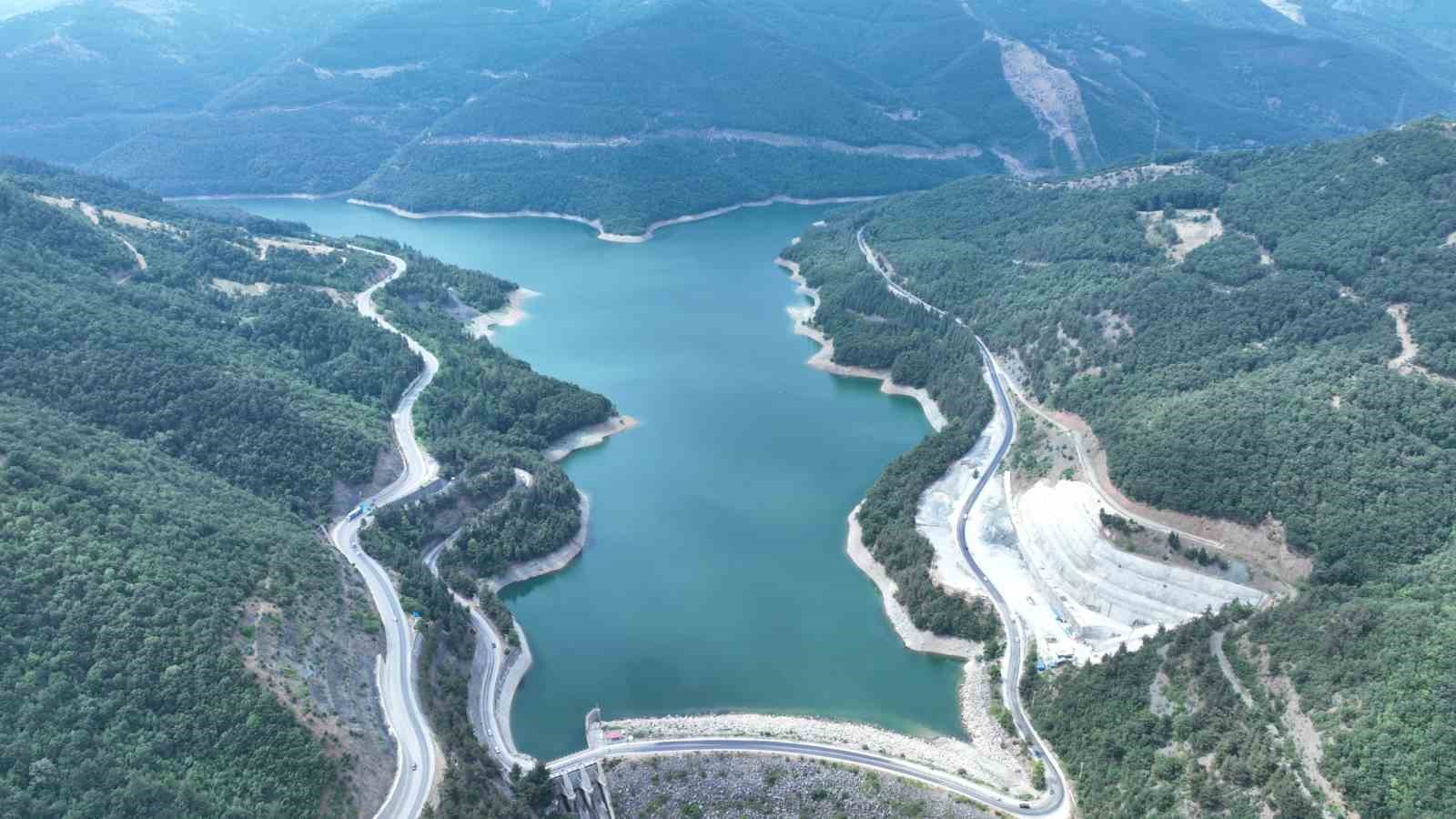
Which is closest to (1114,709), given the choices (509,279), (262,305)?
(262,305)

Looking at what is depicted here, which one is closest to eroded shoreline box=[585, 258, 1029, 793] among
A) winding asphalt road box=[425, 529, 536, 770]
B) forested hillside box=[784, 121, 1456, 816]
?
forested hillside box=[784, 121, 1456, 816]

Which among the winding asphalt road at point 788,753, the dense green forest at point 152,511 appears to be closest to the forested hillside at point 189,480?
the dense green forest at point 152,511

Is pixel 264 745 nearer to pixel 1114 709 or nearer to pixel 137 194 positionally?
pixel 1114 709

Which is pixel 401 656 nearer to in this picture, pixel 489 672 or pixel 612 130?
pixel 489 672

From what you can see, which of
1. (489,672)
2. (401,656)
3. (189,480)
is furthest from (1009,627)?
(189,480)

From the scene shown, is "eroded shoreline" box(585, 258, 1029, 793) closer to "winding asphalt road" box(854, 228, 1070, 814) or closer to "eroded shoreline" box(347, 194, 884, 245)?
"winding asphalt road" box(854, 228, 1070, 814)

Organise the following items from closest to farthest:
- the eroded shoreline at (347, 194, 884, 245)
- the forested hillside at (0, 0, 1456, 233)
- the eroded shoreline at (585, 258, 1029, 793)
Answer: the eroded shoreline at (585, 258, 1029, 793) < the eroded shoreline at (347, 194, 884, 245) < the forested hillside at (0, 0, 1456, 233)
